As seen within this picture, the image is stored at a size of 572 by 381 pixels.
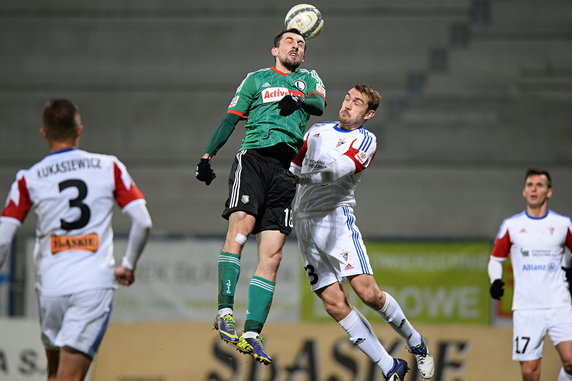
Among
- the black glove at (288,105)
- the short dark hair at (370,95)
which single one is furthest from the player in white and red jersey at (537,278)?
the black glove at (288,105)

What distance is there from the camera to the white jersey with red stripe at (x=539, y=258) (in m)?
7.84

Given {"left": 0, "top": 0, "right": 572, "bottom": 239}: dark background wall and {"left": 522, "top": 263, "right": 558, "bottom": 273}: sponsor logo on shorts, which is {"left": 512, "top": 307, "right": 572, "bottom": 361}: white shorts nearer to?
{"left": 522, "top": 263, "right": 558, "bottom": 273}: sponsor logo on shorts

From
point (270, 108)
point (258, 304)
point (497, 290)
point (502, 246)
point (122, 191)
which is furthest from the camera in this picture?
point (502, 246)

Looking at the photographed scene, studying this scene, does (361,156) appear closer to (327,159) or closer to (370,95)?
(327,159)

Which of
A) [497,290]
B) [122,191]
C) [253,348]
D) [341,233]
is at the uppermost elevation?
[122,191]

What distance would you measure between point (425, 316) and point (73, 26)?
9.01 meters

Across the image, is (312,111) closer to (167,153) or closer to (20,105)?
(167,153)

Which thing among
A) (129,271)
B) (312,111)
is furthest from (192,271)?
(129,271)

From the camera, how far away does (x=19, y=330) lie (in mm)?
10156

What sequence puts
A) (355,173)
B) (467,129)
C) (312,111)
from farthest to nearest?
(467,129), (355,173), (312,111)

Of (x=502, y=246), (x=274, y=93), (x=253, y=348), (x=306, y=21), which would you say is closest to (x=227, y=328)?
(x=253, y=348)

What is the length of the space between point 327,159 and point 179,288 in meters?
6.59

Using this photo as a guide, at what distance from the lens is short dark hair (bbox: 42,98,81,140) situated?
15.6ft

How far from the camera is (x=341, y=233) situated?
652 centimetres
